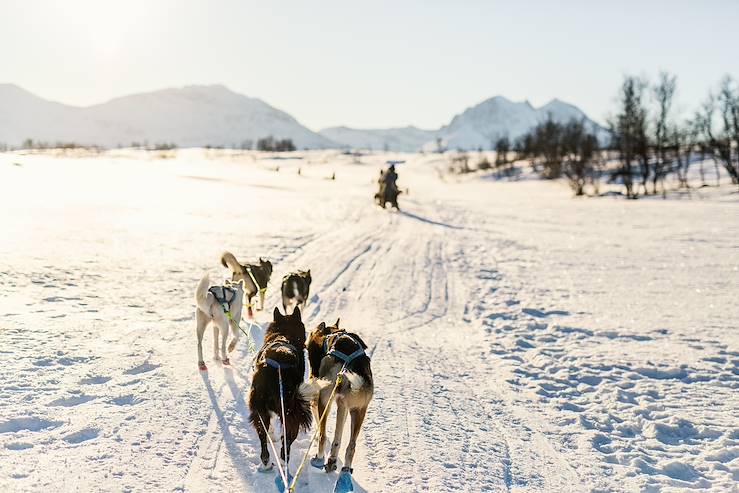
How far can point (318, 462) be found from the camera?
3959mm

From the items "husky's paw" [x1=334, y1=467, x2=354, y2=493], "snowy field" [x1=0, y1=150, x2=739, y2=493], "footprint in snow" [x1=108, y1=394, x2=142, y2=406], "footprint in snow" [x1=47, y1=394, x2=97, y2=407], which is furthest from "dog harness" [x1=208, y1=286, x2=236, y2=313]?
"husky's paw" [x1=334, y1=467, x2=354, y2=493]

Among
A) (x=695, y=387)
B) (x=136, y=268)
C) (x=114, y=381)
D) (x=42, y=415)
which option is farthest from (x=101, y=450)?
(x=136, y=268)

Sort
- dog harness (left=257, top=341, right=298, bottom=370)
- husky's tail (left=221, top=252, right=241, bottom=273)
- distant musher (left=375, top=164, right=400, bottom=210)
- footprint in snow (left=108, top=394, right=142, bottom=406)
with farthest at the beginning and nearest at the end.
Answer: distant musher (left=375, top=164, right=400, bottom=210) → husky's tail (left=221, top=252, right=241, bottom=273) → footprint in snow (left=108, top=394, right=142, bottom=406) → dog harness (left=257, top=341, right=298, bottom=370)

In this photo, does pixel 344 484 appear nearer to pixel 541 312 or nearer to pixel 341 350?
pixel 341 350

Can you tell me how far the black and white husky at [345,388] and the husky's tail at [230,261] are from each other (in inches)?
141

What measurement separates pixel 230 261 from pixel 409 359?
9.16 feet

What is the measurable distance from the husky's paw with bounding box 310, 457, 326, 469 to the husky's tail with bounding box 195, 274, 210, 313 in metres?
2.32

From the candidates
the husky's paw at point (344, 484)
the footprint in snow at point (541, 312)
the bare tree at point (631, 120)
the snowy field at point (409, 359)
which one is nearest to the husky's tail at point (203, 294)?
the snowy field at point (409, 359)

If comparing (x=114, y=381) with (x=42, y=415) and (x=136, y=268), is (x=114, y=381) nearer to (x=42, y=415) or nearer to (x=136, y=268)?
(x=42, y=415)

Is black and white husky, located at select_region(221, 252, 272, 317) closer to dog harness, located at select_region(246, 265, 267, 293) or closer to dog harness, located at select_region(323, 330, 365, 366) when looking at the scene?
dog harness, located at select_region(246, 265, 267, 293)

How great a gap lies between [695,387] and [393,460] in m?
3.76

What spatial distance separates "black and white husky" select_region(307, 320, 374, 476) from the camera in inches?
147

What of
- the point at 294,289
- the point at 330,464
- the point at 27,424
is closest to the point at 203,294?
the point at 27,424

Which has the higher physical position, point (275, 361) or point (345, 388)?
point (275, 361)
